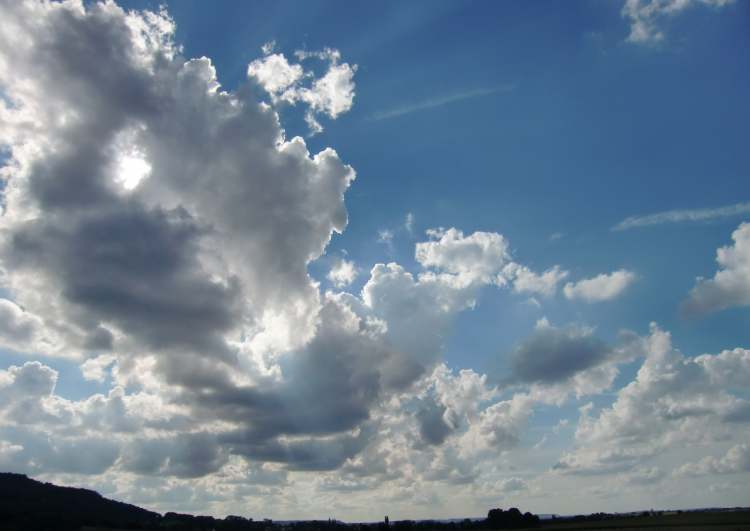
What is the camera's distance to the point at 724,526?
7520 inches

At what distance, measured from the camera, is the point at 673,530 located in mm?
196125

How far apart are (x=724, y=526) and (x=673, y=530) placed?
14657 mm
